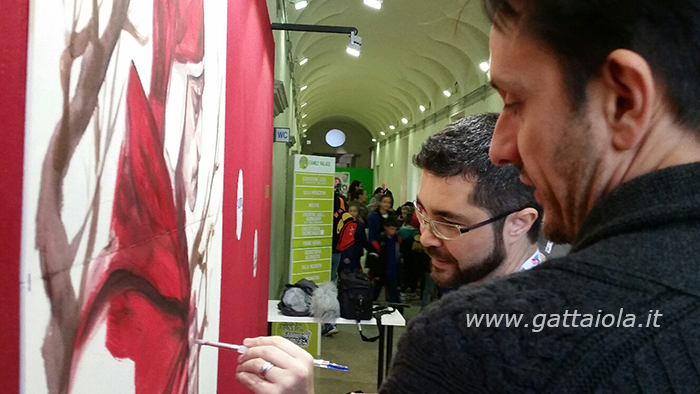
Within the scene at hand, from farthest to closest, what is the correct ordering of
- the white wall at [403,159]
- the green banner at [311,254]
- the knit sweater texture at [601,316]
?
the white wall at [403,159]
the green banner at [311,254]
the knit sweater texture at [601,316]

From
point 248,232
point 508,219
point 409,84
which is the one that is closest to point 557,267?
point 508,219

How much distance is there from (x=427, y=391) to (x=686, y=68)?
0.41m

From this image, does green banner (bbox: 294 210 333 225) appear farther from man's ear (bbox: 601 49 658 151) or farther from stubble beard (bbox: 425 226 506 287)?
man's ear (bbox: 601 49 658 151)

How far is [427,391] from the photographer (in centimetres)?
44

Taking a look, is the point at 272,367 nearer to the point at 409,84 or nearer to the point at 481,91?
the point at 481,91

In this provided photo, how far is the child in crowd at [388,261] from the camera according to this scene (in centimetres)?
704

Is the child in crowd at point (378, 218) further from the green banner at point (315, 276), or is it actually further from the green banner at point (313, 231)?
the green banner at point (315, 276)

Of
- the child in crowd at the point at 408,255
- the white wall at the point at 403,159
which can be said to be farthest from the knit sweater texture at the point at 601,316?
the white wall at the point at 403,159

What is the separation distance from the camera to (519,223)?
156 cm

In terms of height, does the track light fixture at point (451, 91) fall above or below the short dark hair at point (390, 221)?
above

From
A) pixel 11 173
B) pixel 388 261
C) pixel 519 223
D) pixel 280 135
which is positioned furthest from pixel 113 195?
pixel 388 261

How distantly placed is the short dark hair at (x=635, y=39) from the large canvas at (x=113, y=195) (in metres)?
0.56

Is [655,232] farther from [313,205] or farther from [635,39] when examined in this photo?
[313,205]

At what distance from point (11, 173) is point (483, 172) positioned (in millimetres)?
1356
